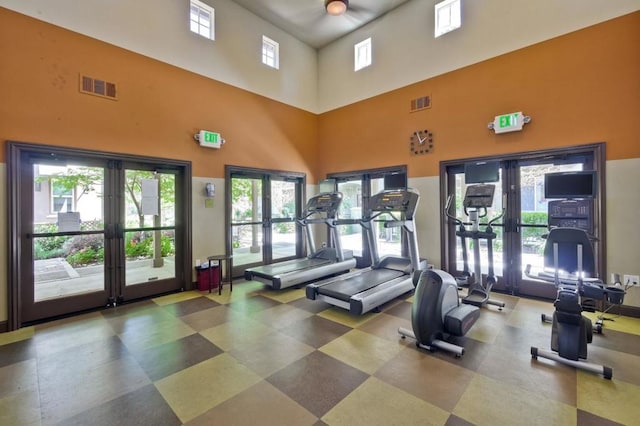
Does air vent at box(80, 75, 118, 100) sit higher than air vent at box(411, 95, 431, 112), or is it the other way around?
air vent at box(411, 95, 431, 112)

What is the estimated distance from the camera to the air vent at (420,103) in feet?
19.1

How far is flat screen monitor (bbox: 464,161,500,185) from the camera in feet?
14.8

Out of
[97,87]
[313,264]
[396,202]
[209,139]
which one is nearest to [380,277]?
[396,202]

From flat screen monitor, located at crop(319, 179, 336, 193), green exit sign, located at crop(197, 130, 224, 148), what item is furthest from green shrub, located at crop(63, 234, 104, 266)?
flat screen monitor, located at crop(319, 179, 336, 193)

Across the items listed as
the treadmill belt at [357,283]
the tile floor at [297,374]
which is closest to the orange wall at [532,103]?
the treadmill belt at [357,283]

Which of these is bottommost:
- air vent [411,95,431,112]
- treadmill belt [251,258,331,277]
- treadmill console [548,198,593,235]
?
treadmill belt [251,258,331,277]

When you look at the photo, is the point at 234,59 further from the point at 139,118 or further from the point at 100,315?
the point at 100,315

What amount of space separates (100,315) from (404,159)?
6.02 m

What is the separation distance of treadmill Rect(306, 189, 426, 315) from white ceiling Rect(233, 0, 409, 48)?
4299 millimetres

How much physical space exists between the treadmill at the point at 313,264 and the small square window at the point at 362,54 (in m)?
3.40

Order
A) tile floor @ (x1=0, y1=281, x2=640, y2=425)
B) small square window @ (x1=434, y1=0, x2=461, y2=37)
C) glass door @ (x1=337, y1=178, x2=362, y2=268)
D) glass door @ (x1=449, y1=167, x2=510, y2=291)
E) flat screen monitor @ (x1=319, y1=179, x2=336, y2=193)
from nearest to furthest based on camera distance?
1. tile floor @ (x1=0, y1=281, x2=640, y2=425)
2. glass door @ (x1=449, y1=167, x2=510, y2=291)
3. small square window @ (x1=434, y1=0, x2=461, y2=37)
4. glass door @ (x1=337, y1=178, x2=362, y2=268)
5. flat screen monitor @ (x1=319, y1=179, x2=336, y2=193)

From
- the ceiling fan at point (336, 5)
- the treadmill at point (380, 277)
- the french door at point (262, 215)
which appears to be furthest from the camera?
the french door at point (262, 215)

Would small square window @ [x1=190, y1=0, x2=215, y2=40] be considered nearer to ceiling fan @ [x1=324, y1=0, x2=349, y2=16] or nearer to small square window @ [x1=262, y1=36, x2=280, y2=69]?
small square window @ [x1=262, y1=36, x2=280, y2=69]

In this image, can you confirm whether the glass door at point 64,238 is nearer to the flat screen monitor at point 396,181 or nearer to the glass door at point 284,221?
the glass door at point 284,221
